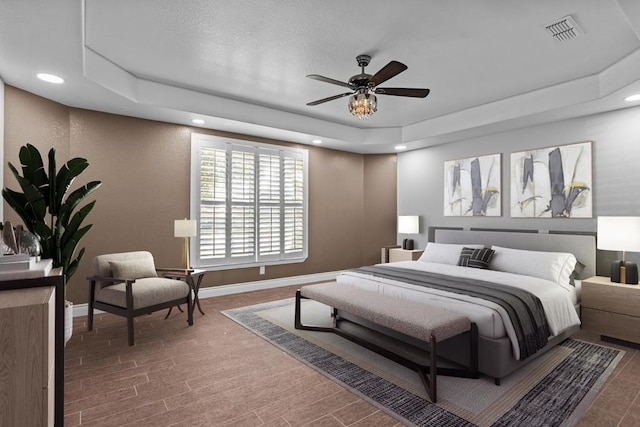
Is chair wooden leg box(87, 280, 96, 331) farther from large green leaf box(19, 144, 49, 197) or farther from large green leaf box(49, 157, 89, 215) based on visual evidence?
large green leaf box(19, 144, 49, 197)

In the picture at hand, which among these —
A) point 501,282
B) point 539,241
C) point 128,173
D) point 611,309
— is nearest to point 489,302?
point 501,282

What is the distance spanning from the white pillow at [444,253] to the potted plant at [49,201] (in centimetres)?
431

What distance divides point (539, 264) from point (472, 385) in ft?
6.66

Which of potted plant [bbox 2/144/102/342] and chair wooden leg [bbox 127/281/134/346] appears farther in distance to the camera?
chair wooden leg [bbox 127/281/134/346]

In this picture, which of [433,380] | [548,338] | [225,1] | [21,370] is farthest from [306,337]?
[225,1]

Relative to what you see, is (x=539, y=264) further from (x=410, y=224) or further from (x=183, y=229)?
(x=183, y=229)

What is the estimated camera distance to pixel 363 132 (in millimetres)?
6164

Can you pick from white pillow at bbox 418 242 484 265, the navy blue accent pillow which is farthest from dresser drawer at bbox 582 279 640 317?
white pillow at bbox 418 242 484 265

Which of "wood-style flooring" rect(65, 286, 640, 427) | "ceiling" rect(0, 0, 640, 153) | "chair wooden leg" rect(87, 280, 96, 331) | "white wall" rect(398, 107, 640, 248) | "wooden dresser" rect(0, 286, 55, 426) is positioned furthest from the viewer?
"white wall" rect(398, 107, 640, 248)

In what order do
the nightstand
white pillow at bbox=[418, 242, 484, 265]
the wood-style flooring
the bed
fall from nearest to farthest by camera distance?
1. the wood-style flooring
2. the bed
3. white pillow at bbox=[418, 242, 484, 265]
4. the nightstand

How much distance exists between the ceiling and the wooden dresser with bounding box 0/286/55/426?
76.7 inches

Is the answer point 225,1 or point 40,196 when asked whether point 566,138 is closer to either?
point 225,1

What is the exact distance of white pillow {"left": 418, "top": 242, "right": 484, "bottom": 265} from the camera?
190 inches

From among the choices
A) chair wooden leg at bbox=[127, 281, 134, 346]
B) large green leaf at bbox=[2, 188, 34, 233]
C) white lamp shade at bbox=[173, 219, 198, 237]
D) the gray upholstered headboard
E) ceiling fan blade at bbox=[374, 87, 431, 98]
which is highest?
ceiling fan blade at bbox=[374, 87, 431, 98]
